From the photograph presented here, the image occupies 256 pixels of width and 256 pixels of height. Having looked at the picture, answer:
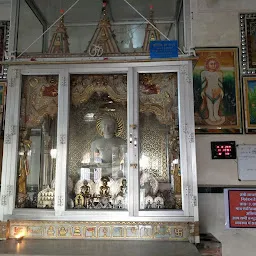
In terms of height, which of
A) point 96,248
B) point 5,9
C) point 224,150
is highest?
point 5,9

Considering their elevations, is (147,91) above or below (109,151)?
above

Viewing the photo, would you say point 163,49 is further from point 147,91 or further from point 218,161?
point 218,161

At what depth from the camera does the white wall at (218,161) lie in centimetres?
249

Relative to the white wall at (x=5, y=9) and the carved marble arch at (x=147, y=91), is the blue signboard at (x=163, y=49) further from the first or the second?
the white wall at (x=5, y=9)

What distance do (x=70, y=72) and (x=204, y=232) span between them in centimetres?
168

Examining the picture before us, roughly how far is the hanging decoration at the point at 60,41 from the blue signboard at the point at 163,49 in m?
0.64

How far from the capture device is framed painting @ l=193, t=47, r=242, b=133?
8.54ft

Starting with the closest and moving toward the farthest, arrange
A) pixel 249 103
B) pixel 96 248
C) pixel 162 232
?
pixel 96 248 → pixel 162 232 → pixel 249 103

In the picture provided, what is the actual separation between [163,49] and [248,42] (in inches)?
40.8

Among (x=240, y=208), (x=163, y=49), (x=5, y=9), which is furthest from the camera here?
(x=5, y=9)

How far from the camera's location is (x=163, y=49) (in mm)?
2152

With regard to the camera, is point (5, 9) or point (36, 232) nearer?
point (36, 232)

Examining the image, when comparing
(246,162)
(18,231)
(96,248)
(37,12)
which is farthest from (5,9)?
(246,162)

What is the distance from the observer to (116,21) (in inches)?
90.1
